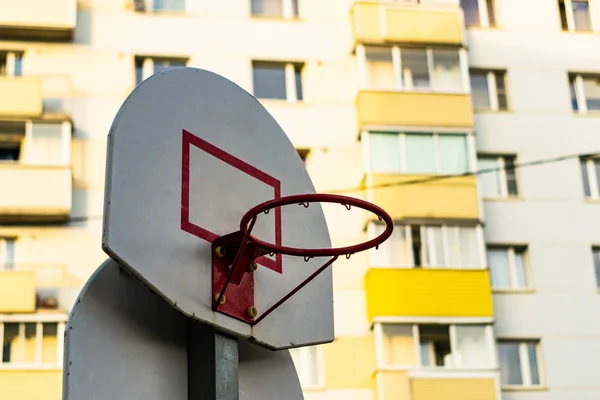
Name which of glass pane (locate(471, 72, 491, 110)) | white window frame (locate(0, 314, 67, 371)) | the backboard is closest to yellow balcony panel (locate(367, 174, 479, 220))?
glass pane (locate(471, 72, 491, 110))

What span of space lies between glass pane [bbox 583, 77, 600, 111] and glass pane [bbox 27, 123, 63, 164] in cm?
1209

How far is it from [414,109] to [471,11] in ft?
12.1

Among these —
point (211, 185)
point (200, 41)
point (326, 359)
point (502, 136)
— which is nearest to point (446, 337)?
point (326, 359)

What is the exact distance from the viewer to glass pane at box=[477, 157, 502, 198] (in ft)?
Result: 80.0

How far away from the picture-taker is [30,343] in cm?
2105

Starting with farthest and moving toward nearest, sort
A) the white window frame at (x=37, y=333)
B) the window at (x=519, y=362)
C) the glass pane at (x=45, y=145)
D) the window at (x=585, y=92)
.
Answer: the window at (x=585, y=92) → the window at (x=519, y=362) → the glass pane at (x=45, y=145) → the white window frame at (x=37, y=333)

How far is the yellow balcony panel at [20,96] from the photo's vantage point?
882 inches

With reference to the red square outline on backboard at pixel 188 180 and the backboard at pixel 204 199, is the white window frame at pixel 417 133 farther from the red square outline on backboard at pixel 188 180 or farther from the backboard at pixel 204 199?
the red square outline on backboard at pixel 188 180

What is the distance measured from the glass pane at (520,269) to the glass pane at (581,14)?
615 centimetres

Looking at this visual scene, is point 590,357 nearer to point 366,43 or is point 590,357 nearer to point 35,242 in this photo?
point 366,43

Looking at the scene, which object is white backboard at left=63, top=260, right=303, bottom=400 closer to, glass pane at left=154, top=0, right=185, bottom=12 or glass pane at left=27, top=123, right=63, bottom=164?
glass pane at left=27, top=123, right=63, bottom=164

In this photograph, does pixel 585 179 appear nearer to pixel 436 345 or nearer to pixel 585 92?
pixel 585 92

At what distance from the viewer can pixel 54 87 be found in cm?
2317

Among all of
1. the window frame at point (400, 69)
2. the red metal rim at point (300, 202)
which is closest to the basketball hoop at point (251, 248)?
the red metal rim at point (300, 202)
